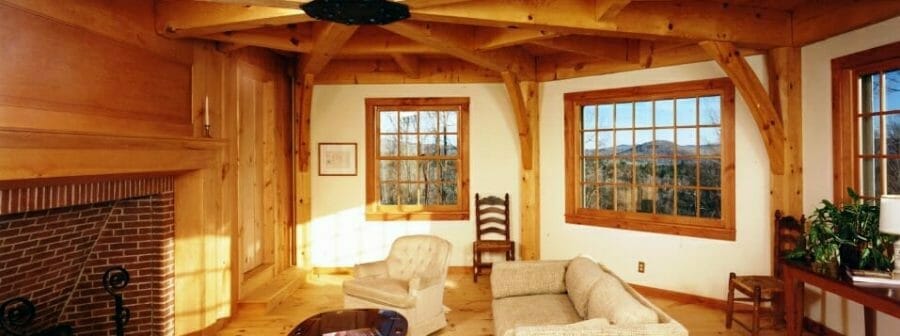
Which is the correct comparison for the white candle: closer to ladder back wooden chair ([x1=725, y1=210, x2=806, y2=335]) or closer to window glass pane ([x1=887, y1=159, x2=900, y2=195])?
ladder back wooden chair ([x1=725, y1=210, x2=806, y2=335])

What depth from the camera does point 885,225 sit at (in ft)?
8.36

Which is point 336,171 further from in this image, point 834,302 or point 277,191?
point 834,302

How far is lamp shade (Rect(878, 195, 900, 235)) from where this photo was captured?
8.21 ft

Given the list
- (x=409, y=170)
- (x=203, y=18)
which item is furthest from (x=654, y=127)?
(x=203, y=18)

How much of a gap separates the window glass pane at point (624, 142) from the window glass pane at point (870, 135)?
70.2 inches

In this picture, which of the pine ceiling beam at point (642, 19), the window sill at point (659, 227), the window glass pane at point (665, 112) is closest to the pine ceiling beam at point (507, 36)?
the pine ceiling beam at point (642, 19)

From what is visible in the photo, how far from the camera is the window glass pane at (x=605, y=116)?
4961 mm

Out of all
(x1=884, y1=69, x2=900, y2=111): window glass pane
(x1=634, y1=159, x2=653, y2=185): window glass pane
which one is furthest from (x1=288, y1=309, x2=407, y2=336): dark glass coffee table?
(x1=884, y1=69, x2=900, y2=111): window glass pane

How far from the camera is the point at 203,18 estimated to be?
3.19 metres

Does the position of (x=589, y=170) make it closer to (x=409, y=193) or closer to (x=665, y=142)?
(x=665, y=142)

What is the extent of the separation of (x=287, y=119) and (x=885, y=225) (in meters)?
5.07

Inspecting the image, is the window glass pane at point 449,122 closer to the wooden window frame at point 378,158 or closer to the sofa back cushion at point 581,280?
the wooden window frame at point 378,158

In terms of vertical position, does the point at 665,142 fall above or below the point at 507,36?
below

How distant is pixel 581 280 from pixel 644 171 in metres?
2.08
